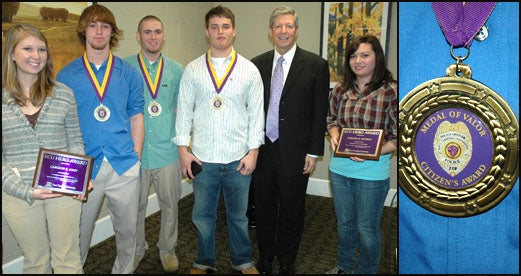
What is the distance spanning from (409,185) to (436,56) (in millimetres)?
347

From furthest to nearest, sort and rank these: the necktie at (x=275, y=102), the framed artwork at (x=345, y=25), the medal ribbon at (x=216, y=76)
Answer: the framed artwork at (x=345, y=25)
the necktie at (x=275, y=102)
the medal ribbon at (x=216, y=76)

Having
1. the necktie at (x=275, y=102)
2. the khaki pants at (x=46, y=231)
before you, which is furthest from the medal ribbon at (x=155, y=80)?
the khaki pants at (x=46, y=231)

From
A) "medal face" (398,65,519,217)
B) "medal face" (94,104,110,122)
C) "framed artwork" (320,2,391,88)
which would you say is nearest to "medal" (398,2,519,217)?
"medal face" (398,65,519,217)

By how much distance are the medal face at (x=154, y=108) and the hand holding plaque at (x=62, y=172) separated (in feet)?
2.63

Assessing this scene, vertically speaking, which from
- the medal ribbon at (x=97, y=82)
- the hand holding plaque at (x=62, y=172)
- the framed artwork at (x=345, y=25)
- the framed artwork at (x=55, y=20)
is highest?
the framed artwork at (x=345, y=25)

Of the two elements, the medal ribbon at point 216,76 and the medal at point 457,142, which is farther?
the medal ribbon at point 216,76

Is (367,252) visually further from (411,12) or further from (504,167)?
(411,12)

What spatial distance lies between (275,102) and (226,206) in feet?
2.45

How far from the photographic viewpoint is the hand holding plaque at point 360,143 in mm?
1870

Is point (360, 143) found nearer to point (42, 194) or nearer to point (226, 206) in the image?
point (226, 206)

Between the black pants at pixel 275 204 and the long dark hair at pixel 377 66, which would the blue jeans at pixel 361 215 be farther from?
the long dark hair at pixel 377 66

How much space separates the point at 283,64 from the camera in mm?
2318

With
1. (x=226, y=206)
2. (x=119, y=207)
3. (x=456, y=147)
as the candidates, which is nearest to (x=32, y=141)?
(x=119, y=207)

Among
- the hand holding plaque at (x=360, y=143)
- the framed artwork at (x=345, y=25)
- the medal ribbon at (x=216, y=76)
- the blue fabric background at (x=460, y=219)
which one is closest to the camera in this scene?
the blue fabric background at (x=460, y=219)
